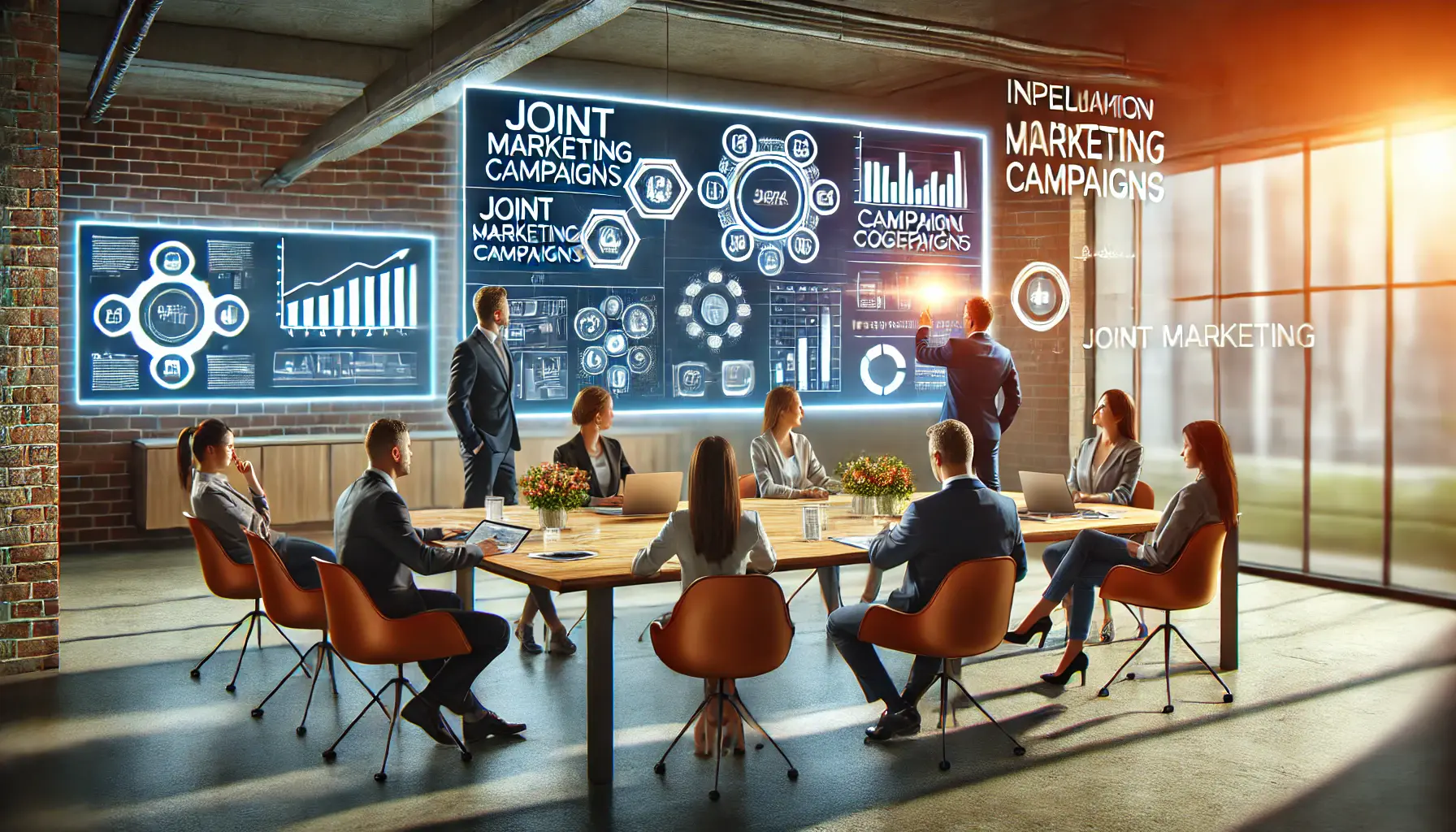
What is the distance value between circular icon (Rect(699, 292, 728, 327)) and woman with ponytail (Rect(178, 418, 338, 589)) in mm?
5101

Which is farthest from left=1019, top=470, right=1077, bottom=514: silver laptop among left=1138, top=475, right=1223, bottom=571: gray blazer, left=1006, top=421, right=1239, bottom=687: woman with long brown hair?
left=1138, top=475, right=1223, bottom=571: gray blazer

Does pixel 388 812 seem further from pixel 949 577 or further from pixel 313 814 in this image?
pixel 949 577

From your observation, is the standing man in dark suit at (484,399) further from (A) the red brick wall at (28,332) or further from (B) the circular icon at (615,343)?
(B) the circular icon at (615,343)

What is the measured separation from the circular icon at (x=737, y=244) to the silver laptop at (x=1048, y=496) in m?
4.82

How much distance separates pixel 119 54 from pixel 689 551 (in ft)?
17.7

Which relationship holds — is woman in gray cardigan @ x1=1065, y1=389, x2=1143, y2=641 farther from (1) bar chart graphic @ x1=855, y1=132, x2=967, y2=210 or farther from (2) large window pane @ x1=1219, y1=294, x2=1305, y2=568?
(1) bar chart graphic @ x1=855, y1=132, x2=967, y2=210

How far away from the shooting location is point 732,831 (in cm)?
385

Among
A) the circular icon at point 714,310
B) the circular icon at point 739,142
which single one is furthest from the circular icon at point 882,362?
the circular icon at point 739,142

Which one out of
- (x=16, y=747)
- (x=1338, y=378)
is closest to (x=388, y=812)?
(x=16, y=747)

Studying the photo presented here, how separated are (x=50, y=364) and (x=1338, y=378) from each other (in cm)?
794

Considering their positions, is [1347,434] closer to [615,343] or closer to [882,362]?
[882,362]

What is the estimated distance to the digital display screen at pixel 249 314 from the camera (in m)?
9.59

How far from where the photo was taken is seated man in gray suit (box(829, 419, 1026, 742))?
4539 millimetres

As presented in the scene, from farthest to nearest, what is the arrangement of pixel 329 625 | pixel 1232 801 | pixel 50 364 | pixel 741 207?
pixel 741 207 < pixel 50 364 < pixel 329 625 < pixel 1232 801
